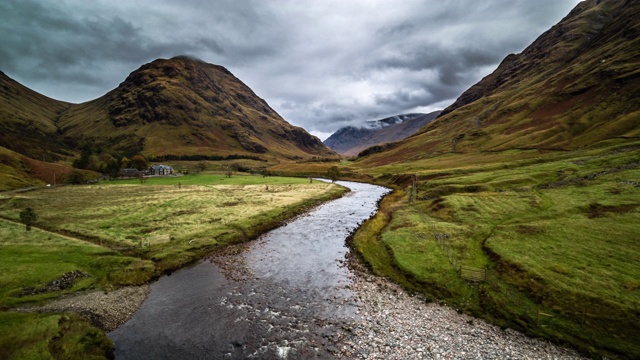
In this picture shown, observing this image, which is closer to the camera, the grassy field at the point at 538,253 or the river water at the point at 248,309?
the river water at the point at 248,309

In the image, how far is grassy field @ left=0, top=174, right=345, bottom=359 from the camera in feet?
74.0

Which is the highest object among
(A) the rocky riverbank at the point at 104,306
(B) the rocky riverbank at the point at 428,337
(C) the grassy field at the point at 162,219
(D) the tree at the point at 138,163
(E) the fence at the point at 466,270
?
(D) the tree at the point at 138,163

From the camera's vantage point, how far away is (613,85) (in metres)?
158

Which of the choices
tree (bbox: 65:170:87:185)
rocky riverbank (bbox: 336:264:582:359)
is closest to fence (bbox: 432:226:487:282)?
rocky riverbank (bbox: 336:264:582:359)

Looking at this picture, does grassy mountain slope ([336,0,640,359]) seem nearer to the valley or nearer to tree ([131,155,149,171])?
the valley

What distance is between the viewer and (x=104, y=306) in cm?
2883

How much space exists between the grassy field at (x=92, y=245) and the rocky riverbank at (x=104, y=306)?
1.47 metres

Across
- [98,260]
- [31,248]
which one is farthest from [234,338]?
[31,248]

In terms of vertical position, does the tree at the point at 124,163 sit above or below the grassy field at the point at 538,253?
above

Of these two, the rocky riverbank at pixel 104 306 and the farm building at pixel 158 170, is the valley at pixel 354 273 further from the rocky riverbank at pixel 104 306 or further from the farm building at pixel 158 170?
the farm building at pixel 158 170

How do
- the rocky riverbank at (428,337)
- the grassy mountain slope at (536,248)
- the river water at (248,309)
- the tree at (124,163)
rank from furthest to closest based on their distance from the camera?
the tree at (124,163)
the grassy mountain slope at (536,248)
the river water at (248,309)
the rocky riverbank at (428,337)

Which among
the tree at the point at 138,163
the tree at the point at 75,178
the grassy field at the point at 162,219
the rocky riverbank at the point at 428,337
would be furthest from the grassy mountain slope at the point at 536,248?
the tree at the point at 138,163

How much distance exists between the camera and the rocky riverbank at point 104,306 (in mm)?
26828

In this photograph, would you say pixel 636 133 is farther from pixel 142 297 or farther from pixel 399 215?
pixel 142 297
